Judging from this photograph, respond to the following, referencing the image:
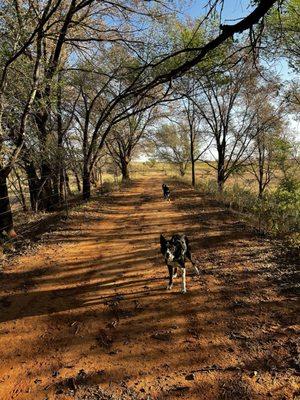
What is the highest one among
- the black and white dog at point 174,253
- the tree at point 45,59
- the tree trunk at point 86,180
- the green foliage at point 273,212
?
the tree at point 45,59

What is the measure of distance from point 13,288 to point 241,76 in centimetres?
1910

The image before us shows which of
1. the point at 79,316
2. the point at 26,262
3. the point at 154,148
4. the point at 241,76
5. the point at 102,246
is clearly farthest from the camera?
the point at 154,148

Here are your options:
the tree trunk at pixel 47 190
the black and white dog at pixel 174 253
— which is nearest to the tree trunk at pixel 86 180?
the tree trunk at pixel 47 190

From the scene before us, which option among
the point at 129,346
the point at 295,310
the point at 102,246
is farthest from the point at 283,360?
the point at 102,246

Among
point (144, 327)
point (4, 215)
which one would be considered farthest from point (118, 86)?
point (144, 327)

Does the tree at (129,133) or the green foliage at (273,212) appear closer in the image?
the green foliage at (273,212)

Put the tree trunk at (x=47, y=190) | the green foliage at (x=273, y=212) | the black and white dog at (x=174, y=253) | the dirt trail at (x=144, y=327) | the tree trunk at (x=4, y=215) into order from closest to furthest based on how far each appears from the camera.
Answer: the dirt trail at (x=144, y=327) → the black and white dog at (x=174, y=253) → the green foliage at (x=273, y=212) → the tree trunk at (x=4, y=215) → the tree trunk at (x=47, y=190)

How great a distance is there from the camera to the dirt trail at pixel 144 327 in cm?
397

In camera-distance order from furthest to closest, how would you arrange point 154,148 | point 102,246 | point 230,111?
1. point 154,148
2. point 230,111
3. point 102,246

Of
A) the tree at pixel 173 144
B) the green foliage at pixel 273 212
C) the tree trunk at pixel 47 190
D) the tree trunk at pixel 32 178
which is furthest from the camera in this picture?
the tree at pixel 173 144

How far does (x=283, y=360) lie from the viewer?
4.34m

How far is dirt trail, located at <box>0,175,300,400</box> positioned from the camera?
3.97 m

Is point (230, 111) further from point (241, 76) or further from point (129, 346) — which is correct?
point (129, 346)

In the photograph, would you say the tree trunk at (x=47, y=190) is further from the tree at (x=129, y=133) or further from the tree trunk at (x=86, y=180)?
the tree at (x=129, y=133)
